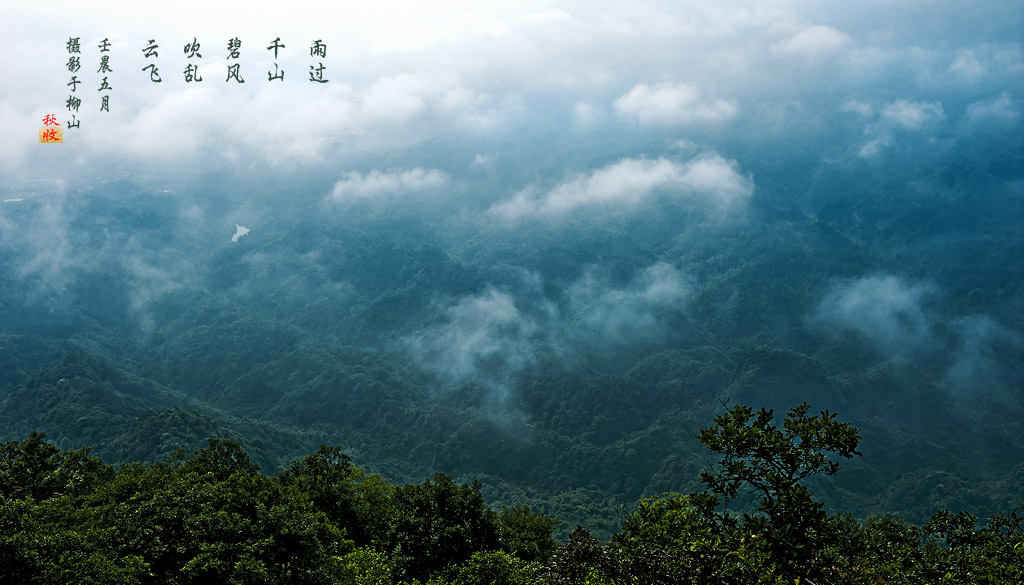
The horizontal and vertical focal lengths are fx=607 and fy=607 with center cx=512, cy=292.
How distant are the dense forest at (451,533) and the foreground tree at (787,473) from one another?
0.05 metres

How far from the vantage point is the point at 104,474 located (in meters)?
49.9

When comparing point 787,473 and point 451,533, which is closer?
point 787,473

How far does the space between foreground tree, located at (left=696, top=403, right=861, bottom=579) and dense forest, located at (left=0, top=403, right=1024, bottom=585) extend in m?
0.05

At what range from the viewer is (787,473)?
1591 cm

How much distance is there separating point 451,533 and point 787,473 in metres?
23.0

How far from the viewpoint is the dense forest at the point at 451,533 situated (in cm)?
1590

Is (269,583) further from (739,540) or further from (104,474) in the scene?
(104,474)

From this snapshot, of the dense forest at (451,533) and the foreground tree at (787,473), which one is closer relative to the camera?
the foreground tree at (787,473)

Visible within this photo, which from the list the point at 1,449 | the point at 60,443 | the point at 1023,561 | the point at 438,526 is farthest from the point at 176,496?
the point at 60,443

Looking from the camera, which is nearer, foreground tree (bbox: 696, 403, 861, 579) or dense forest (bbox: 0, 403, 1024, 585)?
foreground tree (bbox: 696, 403, 861, 579)

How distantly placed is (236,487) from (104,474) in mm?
26286

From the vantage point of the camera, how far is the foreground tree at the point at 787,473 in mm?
15516

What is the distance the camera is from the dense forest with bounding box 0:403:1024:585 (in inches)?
626

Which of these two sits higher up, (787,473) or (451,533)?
(787,473)
